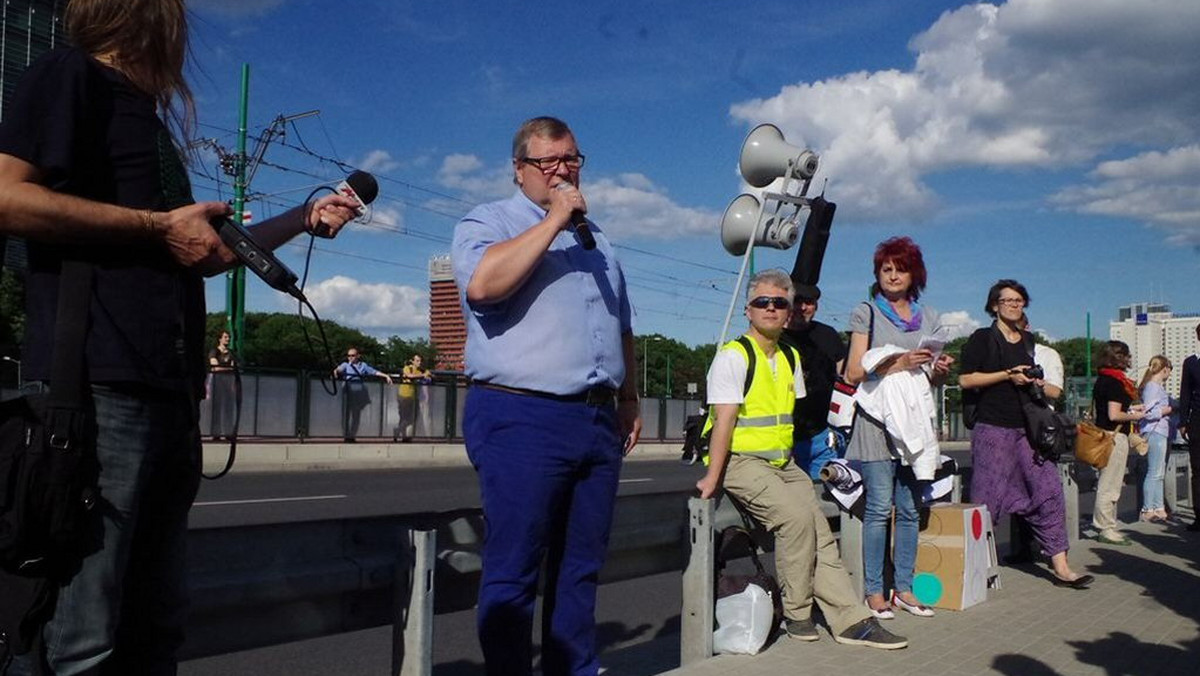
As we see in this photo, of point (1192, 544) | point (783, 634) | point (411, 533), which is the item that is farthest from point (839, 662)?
point (1192, 544)

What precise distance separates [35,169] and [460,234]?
153 centimetres

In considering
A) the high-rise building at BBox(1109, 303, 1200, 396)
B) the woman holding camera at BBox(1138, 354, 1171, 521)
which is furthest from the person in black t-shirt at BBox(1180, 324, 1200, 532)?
the high-rise building at BBox(1109, 303, 1200, 396)

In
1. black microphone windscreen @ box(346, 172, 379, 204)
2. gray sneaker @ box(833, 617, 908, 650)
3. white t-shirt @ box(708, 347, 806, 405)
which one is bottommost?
gray sneaker @ box(833, 617, 908, 650)

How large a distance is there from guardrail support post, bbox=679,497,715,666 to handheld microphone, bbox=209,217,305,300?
290 cm

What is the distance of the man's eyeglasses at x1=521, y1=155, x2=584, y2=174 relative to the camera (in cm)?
→ 359

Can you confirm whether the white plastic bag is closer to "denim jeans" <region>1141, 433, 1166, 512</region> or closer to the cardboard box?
the cardboard box

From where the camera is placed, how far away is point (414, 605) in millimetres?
3318

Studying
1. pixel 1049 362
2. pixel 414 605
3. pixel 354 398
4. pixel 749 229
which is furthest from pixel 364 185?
pixel 354 398

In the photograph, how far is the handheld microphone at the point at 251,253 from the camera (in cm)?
235

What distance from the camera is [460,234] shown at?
11.6 ft

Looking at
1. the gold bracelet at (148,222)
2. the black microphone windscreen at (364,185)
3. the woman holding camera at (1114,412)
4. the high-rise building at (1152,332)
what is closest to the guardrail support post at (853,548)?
the black microphone windscreen at (364,185)

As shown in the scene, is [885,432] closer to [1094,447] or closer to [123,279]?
[1094,447]

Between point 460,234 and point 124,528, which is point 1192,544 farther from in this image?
point 124,528

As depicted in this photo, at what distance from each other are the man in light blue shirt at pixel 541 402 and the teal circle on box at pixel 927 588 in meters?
3.33
